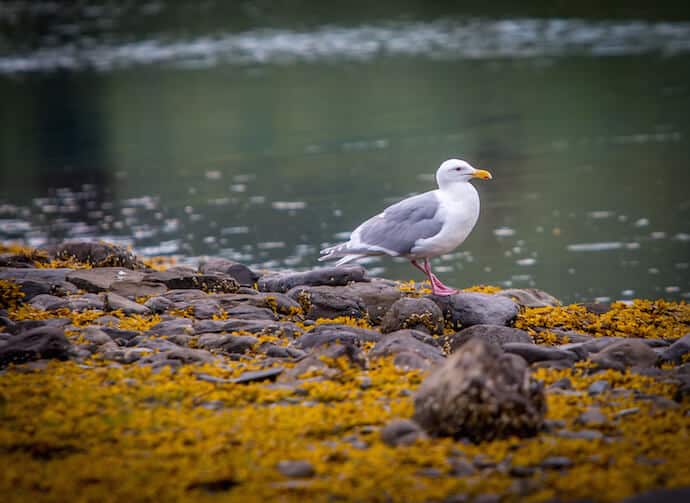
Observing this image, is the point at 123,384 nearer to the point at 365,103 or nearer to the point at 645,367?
the point at 645,367

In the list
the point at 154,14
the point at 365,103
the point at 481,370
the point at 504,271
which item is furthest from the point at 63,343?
the point at 154,14

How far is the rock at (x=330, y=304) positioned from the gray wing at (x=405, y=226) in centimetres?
71

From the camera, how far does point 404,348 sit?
32.2 ft

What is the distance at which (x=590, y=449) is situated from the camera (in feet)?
24.7

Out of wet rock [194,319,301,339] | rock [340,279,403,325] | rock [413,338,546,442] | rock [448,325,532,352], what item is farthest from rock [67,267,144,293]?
rock [413,338,546,442]

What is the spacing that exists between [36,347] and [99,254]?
4994 millimetres

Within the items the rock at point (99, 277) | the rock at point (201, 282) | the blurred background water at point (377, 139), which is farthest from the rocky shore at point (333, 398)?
the blurred background water at point (377, 139)

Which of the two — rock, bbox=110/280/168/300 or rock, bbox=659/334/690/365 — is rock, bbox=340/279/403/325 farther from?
rock, bbox=659/334/690/365

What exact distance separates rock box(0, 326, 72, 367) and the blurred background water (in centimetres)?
1053

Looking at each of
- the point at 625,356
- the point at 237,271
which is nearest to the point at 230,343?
the point at 237,271

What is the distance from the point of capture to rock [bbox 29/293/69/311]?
11.5 meters

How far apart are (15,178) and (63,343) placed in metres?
24.6

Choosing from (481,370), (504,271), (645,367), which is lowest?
(504,271)

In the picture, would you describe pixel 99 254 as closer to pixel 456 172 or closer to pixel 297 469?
pixel 456 172
